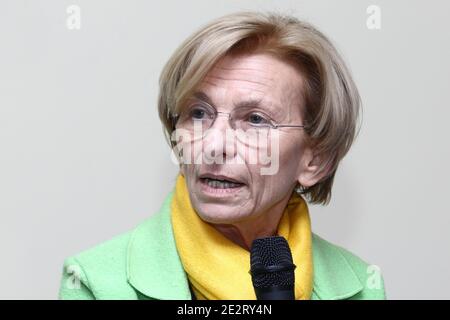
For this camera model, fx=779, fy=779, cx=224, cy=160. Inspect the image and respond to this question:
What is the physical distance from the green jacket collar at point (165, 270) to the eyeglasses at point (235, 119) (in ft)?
0.64

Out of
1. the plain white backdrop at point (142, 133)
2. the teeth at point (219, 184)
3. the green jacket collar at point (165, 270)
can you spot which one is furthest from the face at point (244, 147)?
the plain white backdrop at point (142, 133)

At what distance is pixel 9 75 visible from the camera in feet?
6.16

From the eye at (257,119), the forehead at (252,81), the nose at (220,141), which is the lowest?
the nose at (220,141)

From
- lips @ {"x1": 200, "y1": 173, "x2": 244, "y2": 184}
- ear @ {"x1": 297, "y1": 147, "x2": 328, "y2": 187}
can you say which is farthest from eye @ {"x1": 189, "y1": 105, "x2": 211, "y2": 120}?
ear @ {"x1": 297, "y1": 147, "x2": 328, "y2": 187}

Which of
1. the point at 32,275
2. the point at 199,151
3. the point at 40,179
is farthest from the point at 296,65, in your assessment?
the point at 32,275

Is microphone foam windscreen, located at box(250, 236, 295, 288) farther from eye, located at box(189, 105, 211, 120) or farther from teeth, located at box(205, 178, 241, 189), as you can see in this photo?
eye, located at box(189, 105, 211, 120)

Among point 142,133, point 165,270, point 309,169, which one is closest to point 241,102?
point 309,169

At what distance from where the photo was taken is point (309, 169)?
1691 mm

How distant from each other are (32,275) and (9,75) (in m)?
0.49

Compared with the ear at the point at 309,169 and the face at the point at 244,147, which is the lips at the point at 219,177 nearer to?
the face at the point at 244,147

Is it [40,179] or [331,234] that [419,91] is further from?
[40,179]

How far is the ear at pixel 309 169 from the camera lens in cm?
167

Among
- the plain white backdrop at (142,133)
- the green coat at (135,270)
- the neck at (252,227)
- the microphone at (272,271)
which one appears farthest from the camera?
the plain white backdrop at (142,133)
